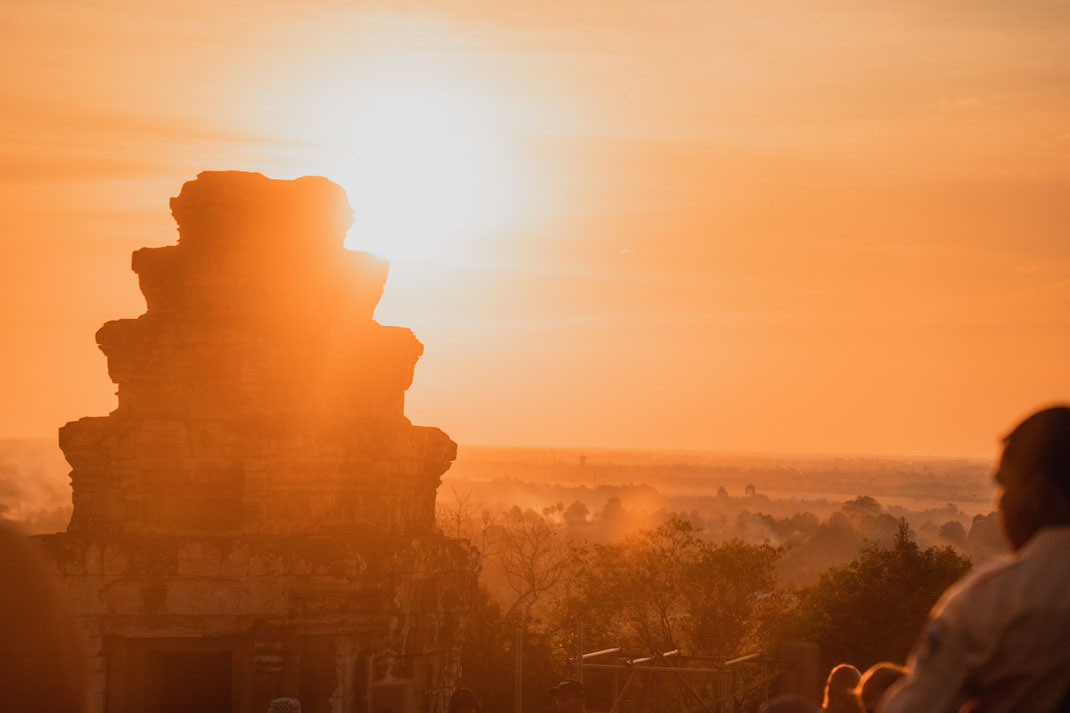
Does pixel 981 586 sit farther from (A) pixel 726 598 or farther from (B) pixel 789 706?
(A) pixel 726 598

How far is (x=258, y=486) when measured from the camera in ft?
42.6

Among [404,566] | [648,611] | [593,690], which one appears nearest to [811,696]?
[404,566]

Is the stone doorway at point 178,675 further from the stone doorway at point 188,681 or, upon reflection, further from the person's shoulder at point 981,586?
the person's shoulder at point 981,586

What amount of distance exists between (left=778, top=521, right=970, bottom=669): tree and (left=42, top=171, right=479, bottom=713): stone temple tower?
16.3 m

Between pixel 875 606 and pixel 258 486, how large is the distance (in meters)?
19.0

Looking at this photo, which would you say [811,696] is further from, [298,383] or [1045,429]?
[298,383]

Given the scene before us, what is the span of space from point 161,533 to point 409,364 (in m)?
2.89

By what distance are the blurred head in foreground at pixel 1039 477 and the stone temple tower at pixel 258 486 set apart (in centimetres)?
992

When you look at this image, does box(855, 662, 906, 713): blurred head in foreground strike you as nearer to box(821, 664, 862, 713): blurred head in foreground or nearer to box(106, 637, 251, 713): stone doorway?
box(821, 664, 862, 713): blurred head in foreground

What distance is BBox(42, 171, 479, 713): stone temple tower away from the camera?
41.3ft

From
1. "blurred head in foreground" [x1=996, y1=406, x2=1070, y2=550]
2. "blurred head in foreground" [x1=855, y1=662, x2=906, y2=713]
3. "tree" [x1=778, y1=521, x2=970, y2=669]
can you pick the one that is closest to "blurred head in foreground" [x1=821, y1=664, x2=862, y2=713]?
"blurred head in foreground" [x1=855, y1=662, x2=906, y2=713]

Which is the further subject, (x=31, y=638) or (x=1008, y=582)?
(x=1008, y=582)

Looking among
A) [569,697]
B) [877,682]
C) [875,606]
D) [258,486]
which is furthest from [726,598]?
[877,682]

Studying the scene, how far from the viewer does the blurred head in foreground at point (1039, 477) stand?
3.19m
